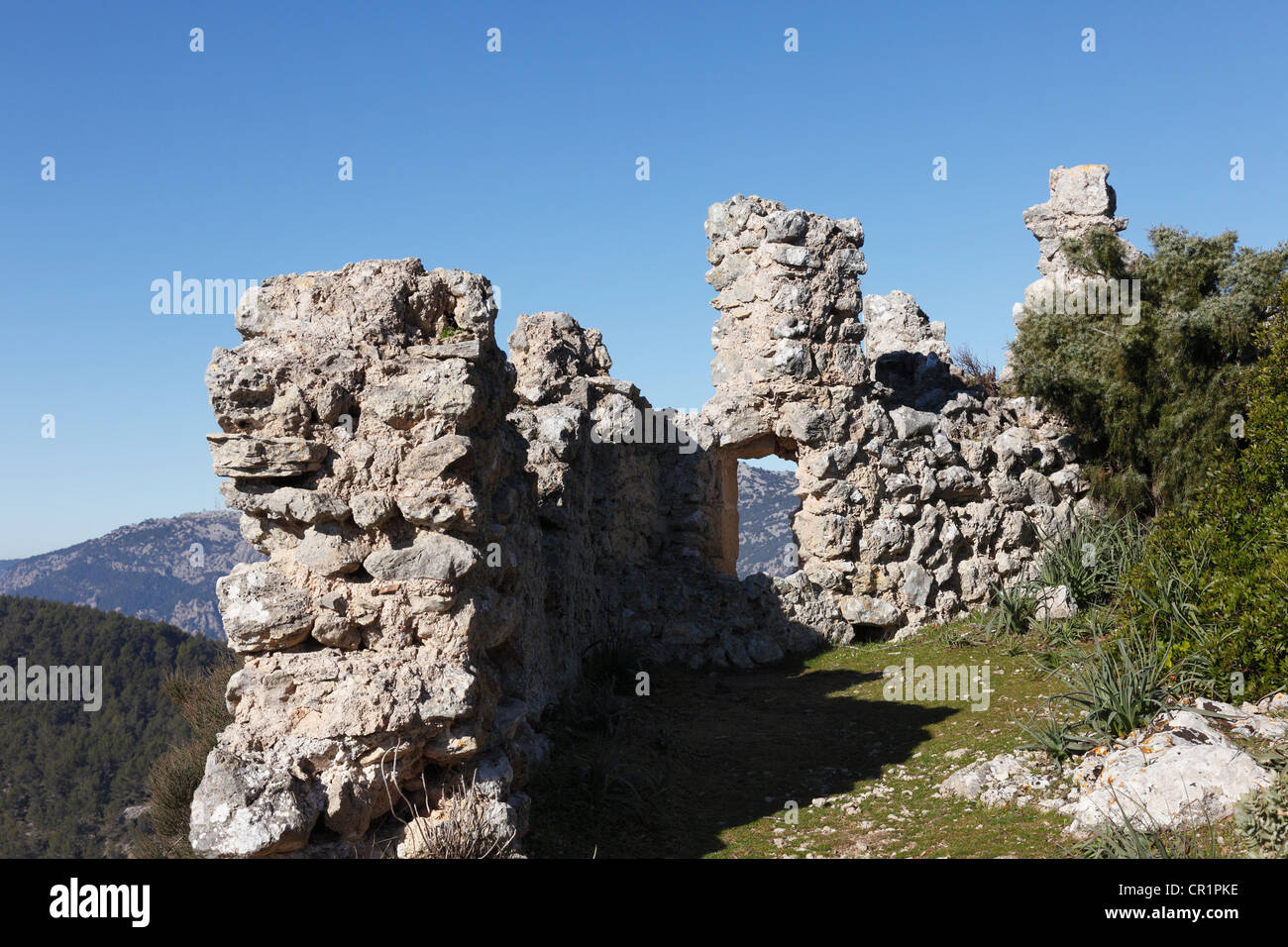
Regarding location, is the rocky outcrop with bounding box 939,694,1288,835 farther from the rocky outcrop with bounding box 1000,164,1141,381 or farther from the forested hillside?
the forested hillside

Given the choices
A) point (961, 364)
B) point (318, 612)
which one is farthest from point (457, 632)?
point (961, 364)

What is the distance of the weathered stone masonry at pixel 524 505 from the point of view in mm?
6332

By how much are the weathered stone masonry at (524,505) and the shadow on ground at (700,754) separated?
50cm

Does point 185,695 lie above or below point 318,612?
below

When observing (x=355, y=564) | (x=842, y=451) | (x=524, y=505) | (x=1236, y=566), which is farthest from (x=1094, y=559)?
(x=355, y=564)

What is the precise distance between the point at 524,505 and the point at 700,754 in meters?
2.91

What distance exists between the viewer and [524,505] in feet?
30.2

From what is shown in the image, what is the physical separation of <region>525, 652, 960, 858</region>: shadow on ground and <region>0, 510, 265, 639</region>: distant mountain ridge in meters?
62.1

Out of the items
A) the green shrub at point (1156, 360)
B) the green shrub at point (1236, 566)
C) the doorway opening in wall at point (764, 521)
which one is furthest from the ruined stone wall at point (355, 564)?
the doorway opening in wall at point (764, 521)

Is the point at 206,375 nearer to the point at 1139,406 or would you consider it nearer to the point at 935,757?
the point at 935,757

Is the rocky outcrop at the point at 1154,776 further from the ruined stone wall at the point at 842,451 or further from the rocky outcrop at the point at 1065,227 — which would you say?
the rocky outcrop at the point at 1065,227

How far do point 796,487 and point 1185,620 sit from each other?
5.94 metres
